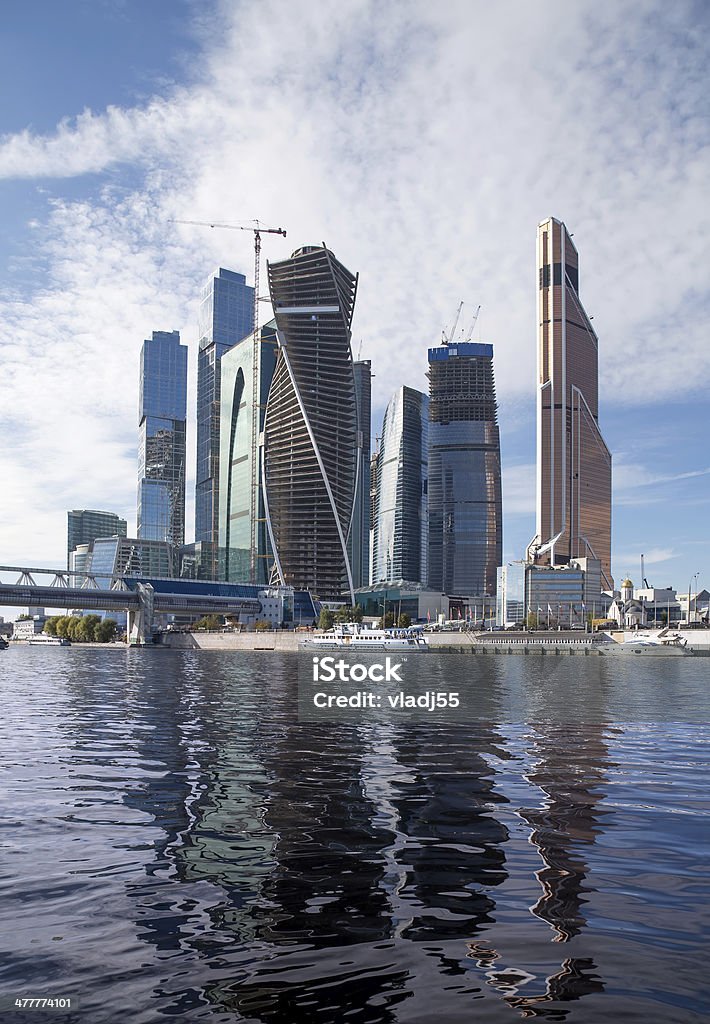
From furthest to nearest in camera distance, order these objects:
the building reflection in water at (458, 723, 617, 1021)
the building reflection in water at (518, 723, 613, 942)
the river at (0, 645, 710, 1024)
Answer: the building reflection in water at (518, 723, 613, 942), the building reflection in water at (458, 723, 617, 1021), the river at (0, 645, 710, 1024)

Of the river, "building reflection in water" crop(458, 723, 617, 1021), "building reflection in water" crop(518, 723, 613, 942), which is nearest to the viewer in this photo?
the river

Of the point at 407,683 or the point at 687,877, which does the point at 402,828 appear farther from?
the point at 407,683

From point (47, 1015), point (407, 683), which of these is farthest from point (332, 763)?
point (407, 683)

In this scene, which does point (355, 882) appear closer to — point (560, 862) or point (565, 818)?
point (560, 862)

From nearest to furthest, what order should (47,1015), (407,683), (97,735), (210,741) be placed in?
1. (47,1015)
2. (210,741)
3. (97,735)
4. (407,683)

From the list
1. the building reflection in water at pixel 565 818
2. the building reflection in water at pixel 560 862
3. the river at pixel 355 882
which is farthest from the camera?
the building reflection in water at pixel 565 818

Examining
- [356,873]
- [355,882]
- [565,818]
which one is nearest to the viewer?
[355,882]

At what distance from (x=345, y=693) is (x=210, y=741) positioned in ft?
129

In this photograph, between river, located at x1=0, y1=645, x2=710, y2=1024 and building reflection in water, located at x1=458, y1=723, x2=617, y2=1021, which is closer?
river, located at x1=0, y1=645, x2=710, y2=1024

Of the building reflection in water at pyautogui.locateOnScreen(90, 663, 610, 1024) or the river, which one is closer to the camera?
the river

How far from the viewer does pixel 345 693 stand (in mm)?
82875

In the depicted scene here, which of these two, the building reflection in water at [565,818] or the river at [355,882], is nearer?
the river at [355,882]

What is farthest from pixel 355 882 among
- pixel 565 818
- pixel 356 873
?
pixel 565 818

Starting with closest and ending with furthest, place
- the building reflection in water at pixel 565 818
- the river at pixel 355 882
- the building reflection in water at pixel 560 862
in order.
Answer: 1. the river at pixel 355 882
2. the building reflection in water at pixel 560 862
3. the building reflection in water at pixel 565 818
